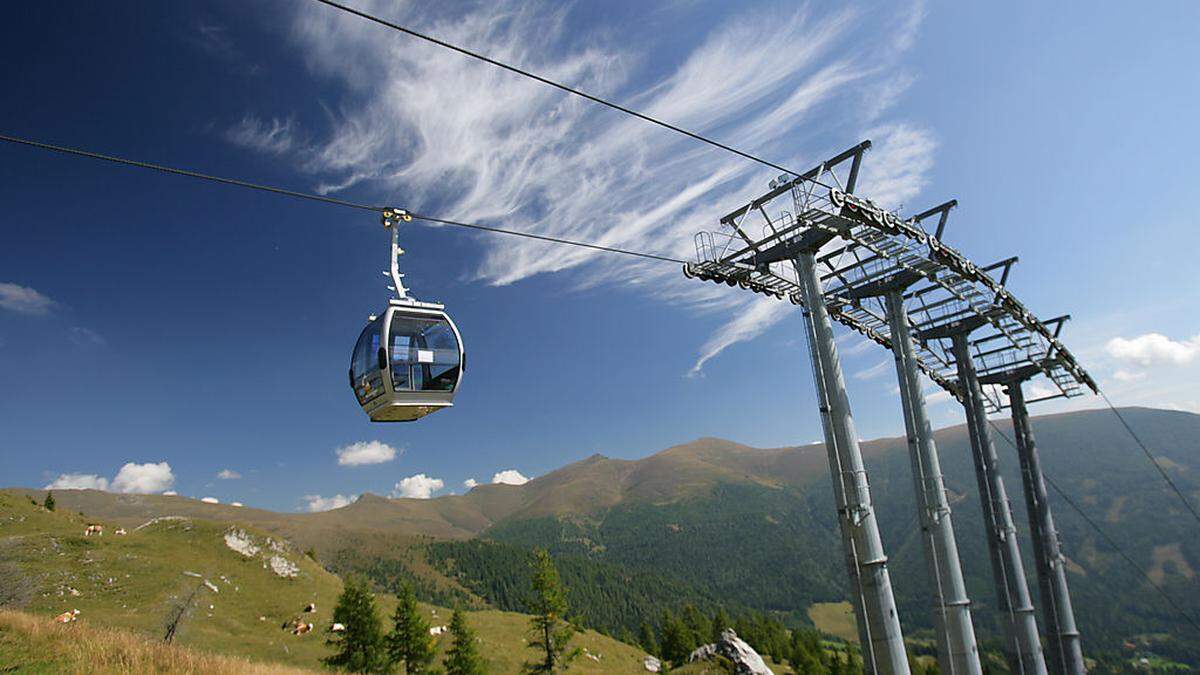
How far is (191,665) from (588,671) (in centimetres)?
5053

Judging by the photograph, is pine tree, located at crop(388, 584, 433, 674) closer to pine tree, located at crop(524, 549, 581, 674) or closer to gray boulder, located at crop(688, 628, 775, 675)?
pine tree, located at crop(524, 549, 581, 674)

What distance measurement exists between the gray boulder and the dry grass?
130 feet

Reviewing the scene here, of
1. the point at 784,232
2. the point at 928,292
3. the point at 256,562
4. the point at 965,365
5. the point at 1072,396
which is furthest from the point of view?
the point at 256,562

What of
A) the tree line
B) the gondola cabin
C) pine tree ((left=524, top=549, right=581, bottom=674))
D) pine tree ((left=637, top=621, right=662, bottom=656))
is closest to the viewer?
the gondola cabin

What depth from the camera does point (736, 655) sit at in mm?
46562

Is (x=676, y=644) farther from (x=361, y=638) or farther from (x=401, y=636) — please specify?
(x=361, y=638)

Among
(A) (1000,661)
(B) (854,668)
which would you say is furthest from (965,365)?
(A) (1000,661)

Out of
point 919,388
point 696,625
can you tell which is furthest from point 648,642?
point 919,388

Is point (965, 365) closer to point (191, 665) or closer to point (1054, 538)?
point (1054, 538)

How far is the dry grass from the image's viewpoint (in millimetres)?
12273

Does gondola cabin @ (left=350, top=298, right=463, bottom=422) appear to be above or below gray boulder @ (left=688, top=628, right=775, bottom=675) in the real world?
above

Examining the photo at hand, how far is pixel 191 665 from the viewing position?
12.9 m

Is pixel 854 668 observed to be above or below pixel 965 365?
below

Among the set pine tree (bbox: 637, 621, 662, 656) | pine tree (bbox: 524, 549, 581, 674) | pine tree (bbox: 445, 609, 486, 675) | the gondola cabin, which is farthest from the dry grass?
pine tree (bbox: 637, 621, 662, 656)
